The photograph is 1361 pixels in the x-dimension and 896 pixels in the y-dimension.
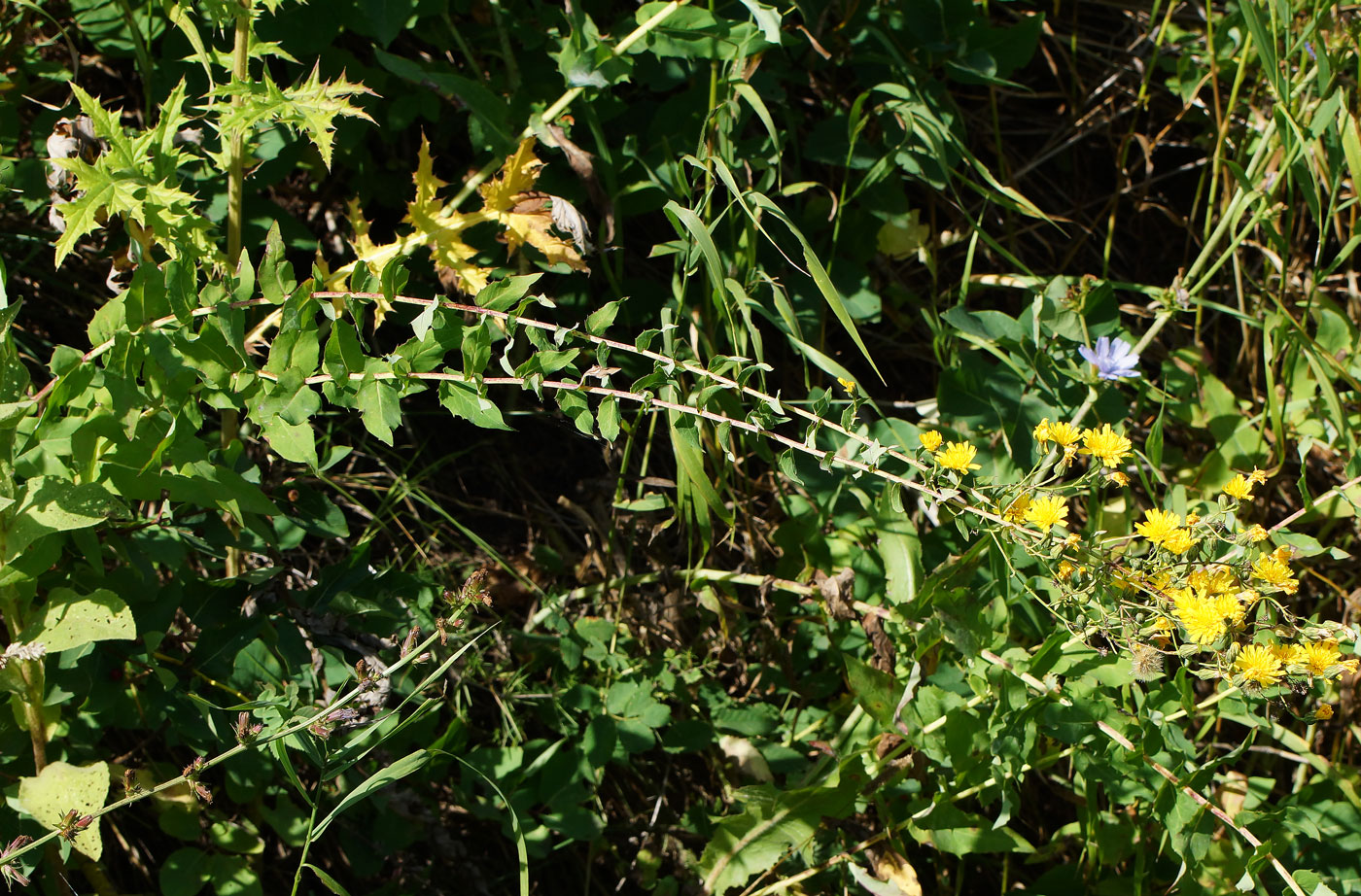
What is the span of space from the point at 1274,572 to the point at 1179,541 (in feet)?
0.48

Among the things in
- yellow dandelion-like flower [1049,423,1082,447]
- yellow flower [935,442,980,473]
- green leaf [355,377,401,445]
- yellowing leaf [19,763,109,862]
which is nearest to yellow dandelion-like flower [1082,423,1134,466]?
yellow dandelion-like flower [1049,423,1082,447]

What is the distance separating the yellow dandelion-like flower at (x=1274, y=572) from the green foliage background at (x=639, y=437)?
0.19 m

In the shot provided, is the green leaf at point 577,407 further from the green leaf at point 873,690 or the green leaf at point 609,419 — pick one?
the green leaf at point 873,690

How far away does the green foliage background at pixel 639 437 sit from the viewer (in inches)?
61.1

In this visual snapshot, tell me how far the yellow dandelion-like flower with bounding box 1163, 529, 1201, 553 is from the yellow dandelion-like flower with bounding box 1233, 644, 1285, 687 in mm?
163

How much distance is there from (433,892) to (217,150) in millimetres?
1518

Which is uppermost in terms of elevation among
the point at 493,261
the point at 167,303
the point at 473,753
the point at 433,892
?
the point at 167,303

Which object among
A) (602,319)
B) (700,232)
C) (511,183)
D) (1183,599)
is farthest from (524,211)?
(1183,599)

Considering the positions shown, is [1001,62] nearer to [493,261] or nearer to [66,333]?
[493,261]

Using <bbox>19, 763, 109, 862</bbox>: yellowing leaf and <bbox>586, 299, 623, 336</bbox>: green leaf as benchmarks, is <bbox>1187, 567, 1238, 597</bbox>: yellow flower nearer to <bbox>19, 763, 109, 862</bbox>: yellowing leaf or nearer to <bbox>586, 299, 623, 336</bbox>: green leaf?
<bbox>586, 299, 623, 336</bbox>: green leaf

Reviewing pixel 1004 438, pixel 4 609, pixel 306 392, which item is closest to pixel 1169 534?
pixel 1004 438

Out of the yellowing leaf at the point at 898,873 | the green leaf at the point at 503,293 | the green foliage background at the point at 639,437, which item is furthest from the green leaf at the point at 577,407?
the yellowing leaf at the point at 898,873

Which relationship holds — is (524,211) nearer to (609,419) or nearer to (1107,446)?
(609,419)

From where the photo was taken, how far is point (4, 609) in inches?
61.0
